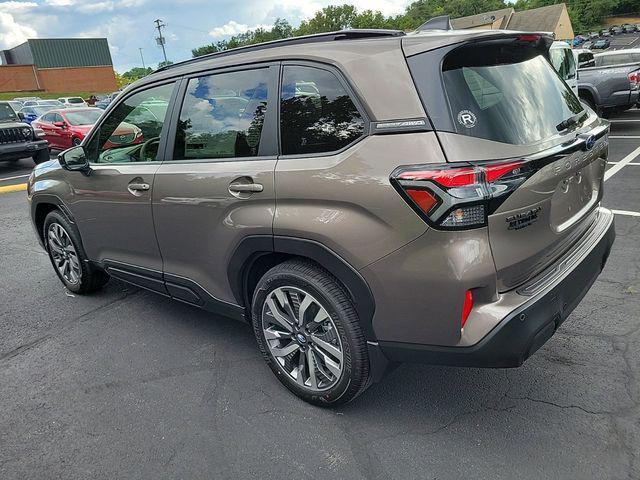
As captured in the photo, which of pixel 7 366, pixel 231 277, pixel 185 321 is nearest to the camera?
pixel 231 277

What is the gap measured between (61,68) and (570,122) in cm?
7492

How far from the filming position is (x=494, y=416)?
100 inches

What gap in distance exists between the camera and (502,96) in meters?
2.29

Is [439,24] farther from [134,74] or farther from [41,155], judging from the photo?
[134,74]

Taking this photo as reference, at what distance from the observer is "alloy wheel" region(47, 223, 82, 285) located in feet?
14.2

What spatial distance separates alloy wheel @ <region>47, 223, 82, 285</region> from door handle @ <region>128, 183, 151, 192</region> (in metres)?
1.30

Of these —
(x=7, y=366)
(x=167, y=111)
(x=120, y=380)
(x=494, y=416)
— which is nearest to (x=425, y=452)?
(x=494, y=416)

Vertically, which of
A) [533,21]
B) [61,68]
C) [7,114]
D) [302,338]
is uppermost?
[61,68]

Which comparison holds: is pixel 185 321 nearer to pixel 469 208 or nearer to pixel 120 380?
pixel 120 380

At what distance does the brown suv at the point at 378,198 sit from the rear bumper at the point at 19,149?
446 inches

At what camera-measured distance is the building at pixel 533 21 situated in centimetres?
7219

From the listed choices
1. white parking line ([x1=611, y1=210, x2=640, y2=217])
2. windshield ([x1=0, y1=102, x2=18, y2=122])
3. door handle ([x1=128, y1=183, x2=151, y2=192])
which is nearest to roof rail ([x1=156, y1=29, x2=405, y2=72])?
door handle ([x1=128, y1=183, x2=151, y2=192])

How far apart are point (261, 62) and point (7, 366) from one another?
8.80 feet

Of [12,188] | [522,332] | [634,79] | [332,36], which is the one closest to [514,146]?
[522,332]
